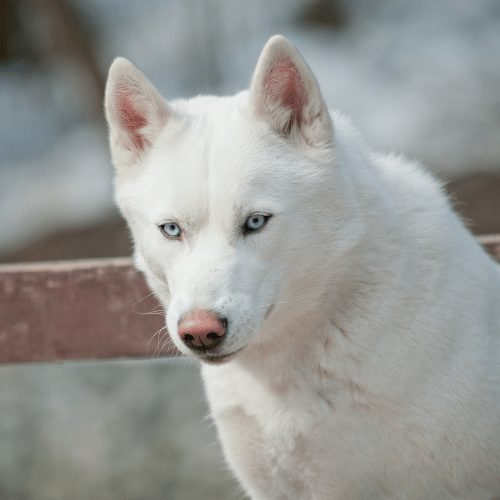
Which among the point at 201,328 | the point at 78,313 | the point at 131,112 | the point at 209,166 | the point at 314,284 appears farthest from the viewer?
the point at 78,313

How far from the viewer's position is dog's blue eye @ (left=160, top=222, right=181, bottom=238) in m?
2.82

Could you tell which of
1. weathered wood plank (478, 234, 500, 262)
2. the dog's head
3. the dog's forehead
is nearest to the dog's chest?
the dog's head

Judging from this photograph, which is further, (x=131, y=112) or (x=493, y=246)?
(x=493, y=246)

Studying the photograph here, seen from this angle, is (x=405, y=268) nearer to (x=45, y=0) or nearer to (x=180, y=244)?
(x=180, y=244)

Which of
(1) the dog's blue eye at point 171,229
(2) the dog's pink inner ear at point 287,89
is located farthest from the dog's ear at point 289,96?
(1) the dog's blue eye at point 171,229

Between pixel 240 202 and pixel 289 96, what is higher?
pixel 289 96

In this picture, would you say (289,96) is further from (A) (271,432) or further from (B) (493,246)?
(B) (493,246)

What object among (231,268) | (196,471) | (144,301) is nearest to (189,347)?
(231,268)

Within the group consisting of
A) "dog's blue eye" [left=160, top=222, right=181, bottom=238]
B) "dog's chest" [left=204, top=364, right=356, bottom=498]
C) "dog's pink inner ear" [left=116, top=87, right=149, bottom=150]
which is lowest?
"dog's chest" [left=204, top=364, right=356, bottom=498]

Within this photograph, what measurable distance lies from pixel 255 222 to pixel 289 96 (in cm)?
41

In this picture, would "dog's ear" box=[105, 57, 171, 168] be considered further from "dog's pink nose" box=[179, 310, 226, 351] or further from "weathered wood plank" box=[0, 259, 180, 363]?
"weathered wood plank" box=[0, 259, 180, 363]

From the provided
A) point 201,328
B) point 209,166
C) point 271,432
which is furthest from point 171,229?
point 271,432

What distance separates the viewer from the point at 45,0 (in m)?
9.60

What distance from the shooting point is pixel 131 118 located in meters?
3.08
